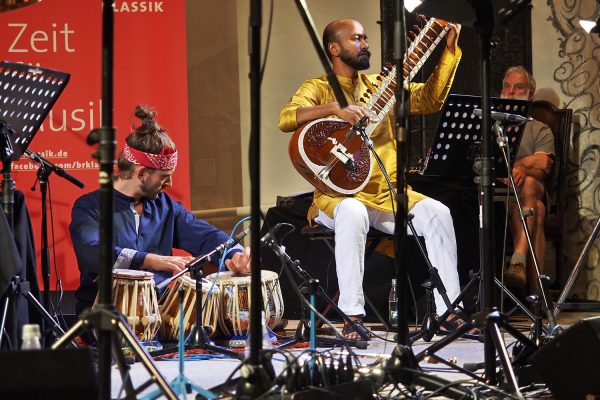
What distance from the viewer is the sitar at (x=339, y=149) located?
5.31 m

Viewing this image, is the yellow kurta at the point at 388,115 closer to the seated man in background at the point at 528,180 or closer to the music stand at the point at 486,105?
the seated man in background at the point at 528,180

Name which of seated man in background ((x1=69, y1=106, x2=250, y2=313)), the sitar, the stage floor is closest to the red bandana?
seated man in background ((x1=69, y1=106, x2=250, y2=313))

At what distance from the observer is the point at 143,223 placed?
5.11 metres

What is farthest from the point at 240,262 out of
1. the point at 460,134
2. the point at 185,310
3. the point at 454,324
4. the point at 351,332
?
the point at 460,134

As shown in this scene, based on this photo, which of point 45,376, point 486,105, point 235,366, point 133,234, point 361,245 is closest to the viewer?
point 45,376

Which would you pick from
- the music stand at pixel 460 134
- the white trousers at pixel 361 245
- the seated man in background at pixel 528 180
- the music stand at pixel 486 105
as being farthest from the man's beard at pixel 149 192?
the seated man in background at pixel 528 180

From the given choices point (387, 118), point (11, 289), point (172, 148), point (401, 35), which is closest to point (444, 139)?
point (387, 118)

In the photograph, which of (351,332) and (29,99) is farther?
(351,332)

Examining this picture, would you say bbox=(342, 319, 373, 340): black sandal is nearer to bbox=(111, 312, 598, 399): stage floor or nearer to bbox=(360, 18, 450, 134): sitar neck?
bbox=(111, 312, 598, 399): stage floor

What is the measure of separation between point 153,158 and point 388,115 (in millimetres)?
1505

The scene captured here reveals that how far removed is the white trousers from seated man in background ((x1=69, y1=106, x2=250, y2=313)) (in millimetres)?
576

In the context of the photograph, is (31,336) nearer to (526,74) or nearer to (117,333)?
(117,333)

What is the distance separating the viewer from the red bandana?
16.1 ft

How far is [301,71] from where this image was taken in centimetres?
736
